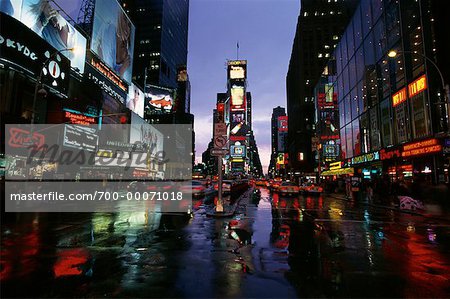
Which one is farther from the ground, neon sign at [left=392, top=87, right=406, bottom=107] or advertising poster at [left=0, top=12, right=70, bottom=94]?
advertising poster at [left=0, top=12, right=70, bottom=94]

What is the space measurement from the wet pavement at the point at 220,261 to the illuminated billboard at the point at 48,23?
90.5 feet

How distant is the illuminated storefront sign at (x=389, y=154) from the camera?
30664mm

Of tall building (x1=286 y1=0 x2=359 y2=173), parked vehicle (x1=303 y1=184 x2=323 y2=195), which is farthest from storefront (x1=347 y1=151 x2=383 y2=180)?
tall building (x1=286 y1=0 x2=359 y2=173)

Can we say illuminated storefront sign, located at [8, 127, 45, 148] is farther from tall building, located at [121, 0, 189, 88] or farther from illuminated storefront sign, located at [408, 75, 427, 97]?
tall building, located at [121, 0, 189, 88]

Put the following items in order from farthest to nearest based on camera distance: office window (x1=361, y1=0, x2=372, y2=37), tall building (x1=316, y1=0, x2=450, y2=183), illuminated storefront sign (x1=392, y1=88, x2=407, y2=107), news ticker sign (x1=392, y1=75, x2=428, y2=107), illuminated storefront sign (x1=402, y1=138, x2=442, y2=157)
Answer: office window (x1=361, y1=0, x2=372, y2=37) < illuminated storefront sign (x1=392, y1=88, x2=407, y2=107) < news ticker sign (x1=392, y1=75, x2=428, y2=107) < tall building (x1=316, y1=0, x2=450, y2=183) < illuminated storefront sign (x1=402, y1=138, x2=442, y2=157)

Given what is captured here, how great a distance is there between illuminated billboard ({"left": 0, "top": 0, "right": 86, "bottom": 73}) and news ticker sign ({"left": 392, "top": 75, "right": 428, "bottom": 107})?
1415 inches

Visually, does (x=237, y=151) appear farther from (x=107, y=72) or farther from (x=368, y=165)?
(x=368, y=165)

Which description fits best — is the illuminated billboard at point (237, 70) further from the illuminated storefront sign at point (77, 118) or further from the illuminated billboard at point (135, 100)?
the illuminated storefront sign at point (77, 118)

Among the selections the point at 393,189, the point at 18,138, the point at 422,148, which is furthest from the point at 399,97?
the point at 18,138

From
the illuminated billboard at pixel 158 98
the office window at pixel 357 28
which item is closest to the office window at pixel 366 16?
the office window at pixel 357 28

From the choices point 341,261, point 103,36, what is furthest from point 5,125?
point 103,36

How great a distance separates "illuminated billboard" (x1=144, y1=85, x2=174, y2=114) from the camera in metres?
109

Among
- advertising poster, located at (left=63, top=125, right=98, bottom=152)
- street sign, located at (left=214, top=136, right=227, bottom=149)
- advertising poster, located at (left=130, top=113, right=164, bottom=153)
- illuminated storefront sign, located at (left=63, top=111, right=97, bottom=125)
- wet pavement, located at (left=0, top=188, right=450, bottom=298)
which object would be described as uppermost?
advertising poster, located at (left=130, top=113, right=164, bottom=153)

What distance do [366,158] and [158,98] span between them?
8360cm
